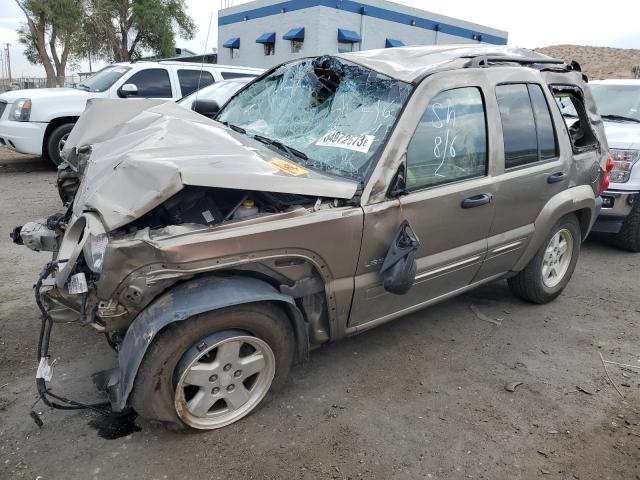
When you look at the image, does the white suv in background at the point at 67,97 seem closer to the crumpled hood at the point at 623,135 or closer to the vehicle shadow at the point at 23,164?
the vehicle shadow at the point at 23,164

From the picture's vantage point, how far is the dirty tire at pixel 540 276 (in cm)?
400

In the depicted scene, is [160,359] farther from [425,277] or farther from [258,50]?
[258,50]

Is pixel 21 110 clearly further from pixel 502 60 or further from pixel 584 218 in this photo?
pixel 584 218

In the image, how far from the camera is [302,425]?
2680 mm

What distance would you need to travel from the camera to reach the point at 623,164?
18.0 feet

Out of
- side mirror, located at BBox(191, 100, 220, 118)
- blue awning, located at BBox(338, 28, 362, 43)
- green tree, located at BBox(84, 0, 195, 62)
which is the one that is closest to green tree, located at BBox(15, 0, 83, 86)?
green tree, located at BBox(84, 0, 195, 62)

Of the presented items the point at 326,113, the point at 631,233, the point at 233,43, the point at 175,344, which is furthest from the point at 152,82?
the point at 233,43

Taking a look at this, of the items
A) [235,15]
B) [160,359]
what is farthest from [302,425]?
[235,15]

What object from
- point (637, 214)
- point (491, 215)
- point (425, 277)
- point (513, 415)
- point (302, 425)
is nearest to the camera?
point (302, 425)

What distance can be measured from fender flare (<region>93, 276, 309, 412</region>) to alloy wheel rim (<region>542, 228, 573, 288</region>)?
2643mm

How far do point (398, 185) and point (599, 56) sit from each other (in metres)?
54.5

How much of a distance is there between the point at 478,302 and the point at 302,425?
7.41 ft

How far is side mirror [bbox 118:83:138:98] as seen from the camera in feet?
25.9

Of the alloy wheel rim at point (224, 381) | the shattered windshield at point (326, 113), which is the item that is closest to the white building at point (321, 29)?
the shattered windshield at point (326, 113)
